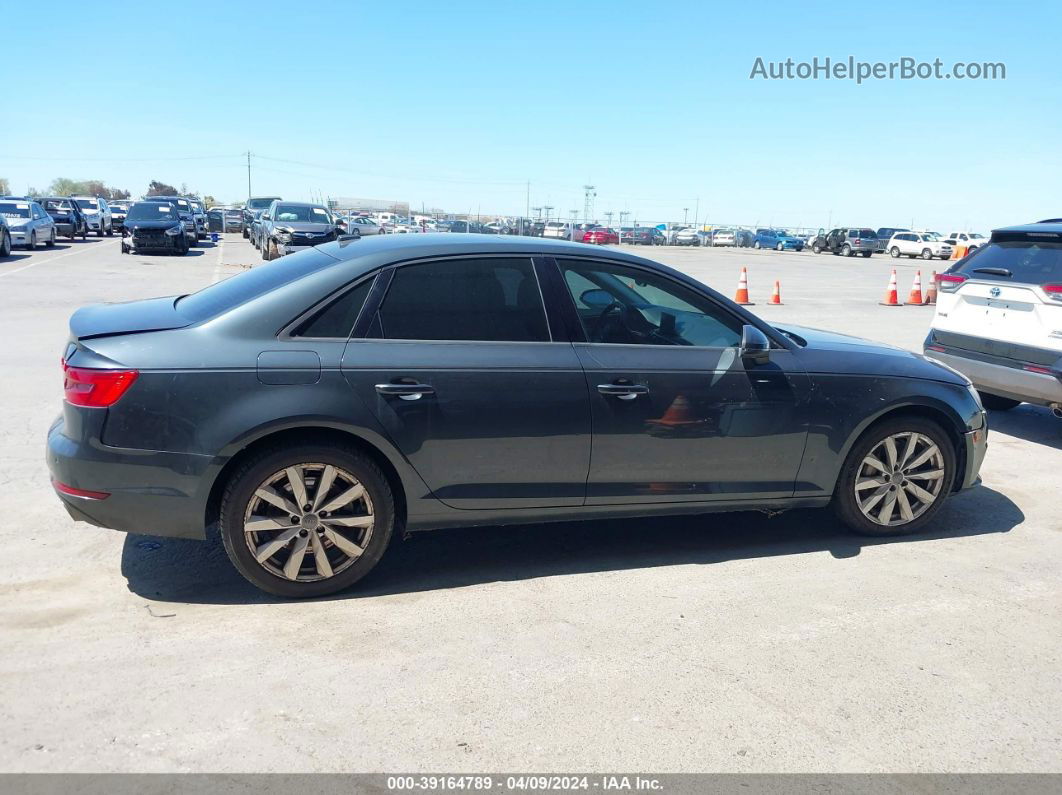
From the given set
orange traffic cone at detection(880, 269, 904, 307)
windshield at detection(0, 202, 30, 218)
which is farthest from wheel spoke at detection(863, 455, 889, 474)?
windshield at detection(0, 202, 30, 218)

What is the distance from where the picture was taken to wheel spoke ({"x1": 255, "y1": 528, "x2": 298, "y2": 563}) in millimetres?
4055

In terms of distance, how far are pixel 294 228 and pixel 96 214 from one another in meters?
21.1

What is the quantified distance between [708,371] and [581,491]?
3.02ft

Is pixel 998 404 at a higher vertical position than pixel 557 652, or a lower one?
higher

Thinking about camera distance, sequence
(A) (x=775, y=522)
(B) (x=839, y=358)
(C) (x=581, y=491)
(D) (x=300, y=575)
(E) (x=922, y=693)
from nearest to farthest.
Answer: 1. (E) (x=922, y=693)
2. (D) (x=300, y=575)
3. (C) (x=581, y=491)
4. (B) (x=839, y=358)
5. (A) (x=775, y=522)

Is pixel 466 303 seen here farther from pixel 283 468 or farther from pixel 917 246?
pixel 917 246

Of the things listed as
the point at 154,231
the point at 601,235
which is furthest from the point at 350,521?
the point at 601,235

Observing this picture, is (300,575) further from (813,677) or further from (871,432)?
(871,432)

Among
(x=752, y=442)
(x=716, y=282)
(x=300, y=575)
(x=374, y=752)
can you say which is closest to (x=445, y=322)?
(x=300, y=575)

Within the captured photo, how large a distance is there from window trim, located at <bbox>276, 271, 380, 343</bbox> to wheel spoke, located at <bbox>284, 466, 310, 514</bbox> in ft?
1.96

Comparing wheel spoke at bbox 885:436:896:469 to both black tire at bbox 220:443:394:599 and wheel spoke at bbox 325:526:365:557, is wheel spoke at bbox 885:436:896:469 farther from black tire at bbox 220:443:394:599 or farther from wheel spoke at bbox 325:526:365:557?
wheel spoke at bbox 325:526:365:557

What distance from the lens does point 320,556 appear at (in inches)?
163
